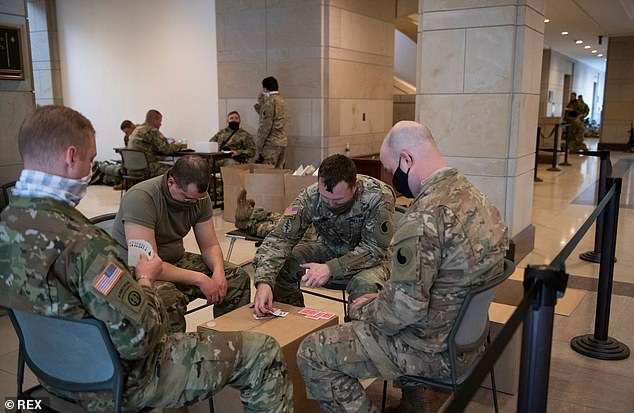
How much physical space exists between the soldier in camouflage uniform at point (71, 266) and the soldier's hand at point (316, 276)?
3.42 ft

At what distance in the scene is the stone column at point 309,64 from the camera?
305 inches

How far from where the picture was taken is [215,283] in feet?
8.79

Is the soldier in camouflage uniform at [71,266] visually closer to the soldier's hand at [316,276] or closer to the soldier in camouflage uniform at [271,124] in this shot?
the soldier's hand at [316,276]

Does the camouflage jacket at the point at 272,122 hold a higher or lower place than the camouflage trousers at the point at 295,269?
higher

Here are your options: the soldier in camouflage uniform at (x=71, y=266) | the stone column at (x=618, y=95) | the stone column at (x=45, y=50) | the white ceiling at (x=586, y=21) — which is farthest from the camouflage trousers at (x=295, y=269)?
the stone column at (x=618, y=95)

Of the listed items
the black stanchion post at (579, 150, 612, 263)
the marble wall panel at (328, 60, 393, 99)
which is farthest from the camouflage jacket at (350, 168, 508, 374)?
the marble wall panel at (328, 60, 393, 99)

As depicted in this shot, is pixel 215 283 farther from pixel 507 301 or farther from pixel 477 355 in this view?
pixel 507 301

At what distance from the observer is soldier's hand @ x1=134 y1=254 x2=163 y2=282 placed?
2035 millimetres

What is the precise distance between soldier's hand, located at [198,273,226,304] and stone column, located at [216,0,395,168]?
5367 mm

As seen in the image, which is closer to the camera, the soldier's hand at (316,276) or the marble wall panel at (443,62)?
the soldier's hand at (316,276)

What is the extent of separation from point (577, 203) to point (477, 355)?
6.50 meters

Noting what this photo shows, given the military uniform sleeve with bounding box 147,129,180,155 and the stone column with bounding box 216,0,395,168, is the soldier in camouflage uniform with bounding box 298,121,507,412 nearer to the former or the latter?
the military uniform sleeve with bounding box 147,129,180,155

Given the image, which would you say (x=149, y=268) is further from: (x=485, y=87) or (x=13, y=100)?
(x=485, y=87)

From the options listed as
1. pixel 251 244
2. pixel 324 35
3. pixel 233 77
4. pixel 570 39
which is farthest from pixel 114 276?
pixel 570 39
